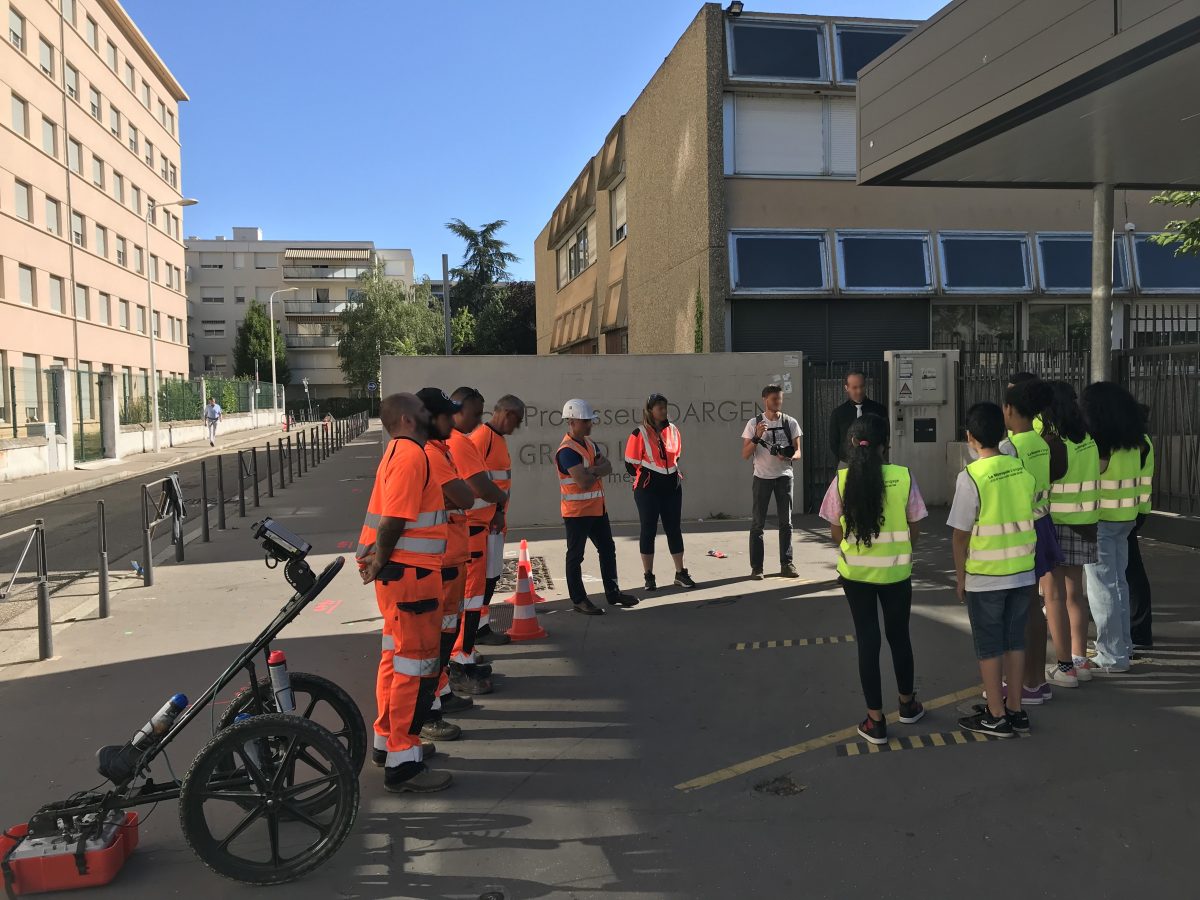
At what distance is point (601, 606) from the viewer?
25.3ft

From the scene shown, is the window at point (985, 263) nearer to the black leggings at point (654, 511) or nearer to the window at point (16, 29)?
the black leggings at point (654, 511)

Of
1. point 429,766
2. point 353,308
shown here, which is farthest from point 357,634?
point 353,308

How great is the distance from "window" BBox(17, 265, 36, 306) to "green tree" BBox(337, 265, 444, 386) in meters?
30.1

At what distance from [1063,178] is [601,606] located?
686cm

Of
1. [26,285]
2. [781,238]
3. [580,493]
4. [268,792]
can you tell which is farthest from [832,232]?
[26,285]

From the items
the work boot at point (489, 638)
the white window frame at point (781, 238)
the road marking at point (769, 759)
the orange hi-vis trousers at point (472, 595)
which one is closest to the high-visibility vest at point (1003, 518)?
the road marking at point (769, 759)

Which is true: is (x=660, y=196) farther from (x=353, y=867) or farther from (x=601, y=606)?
(x=353, y=867)

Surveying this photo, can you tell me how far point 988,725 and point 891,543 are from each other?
1.12 m

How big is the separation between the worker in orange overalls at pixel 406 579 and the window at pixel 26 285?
115 feet

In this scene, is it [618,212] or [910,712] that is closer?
[910,712]

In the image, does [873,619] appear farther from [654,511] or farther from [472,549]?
[654,511]

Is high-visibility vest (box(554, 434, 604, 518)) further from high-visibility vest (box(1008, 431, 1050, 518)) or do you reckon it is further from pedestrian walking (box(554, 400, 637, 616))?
high-visibility vest (box(1008, 431, 1050, 518))

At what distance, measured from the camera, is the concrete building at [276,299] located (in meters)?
77.4

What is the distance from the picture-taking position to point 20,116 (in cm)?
3262
